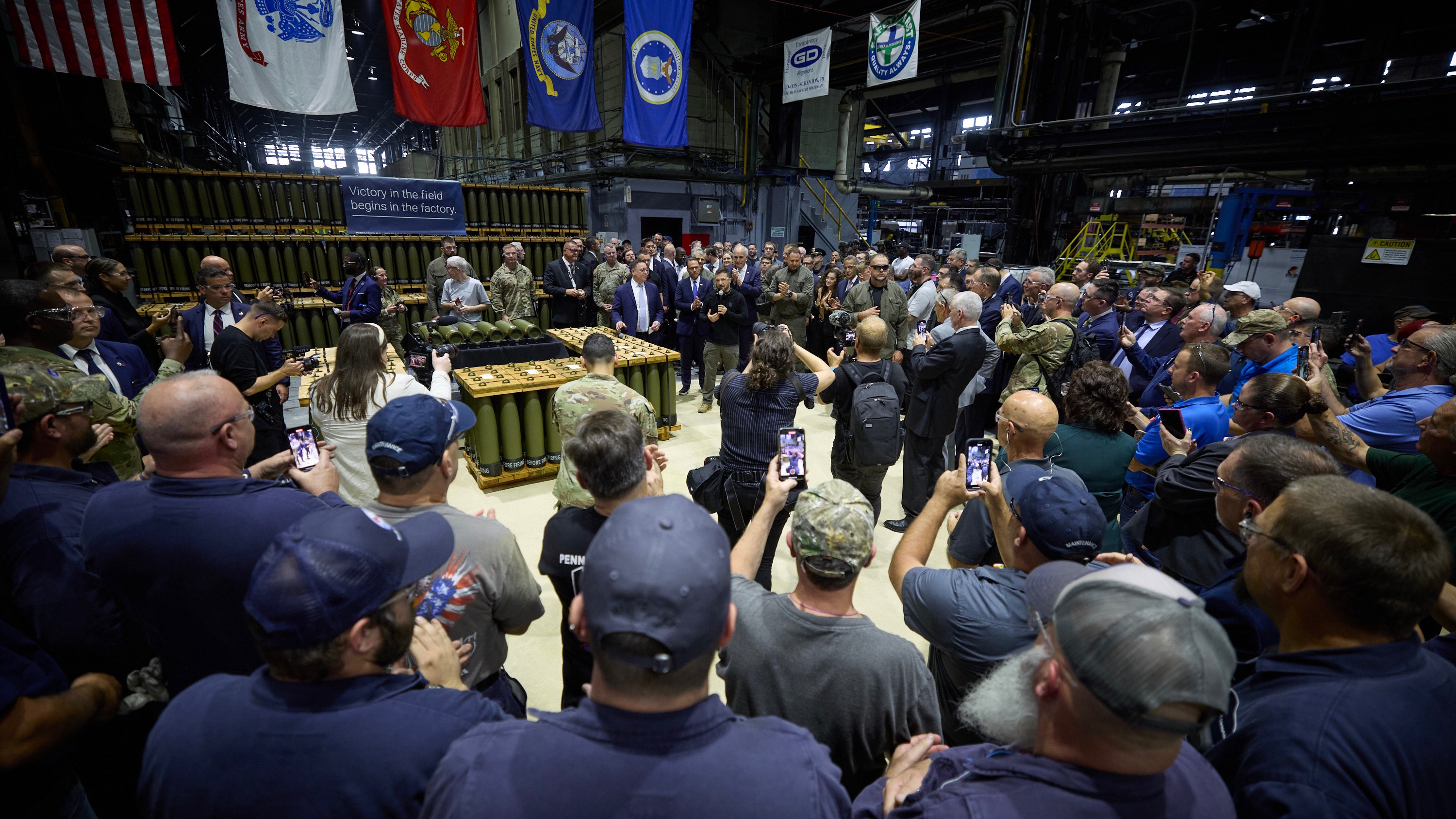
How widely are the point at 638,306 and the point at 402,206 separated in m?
4.26

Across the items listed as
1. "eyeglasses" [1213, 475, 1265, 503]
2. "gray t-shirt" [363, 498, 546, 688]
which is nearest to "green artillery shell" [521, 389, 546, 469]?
"gray t-shirt" [363, 498, 546, 688]

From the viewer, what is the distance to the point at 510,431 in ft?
15.5

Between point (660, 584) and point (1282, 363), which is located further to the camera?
point (1282, 363)

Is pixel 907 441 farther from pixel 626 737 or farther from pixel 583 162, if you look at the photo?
pixel 583 162

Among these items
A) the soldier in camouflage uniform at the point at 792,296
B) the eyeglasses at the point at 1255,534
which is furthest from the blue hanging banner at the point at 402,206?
the eyeglasses at the point at 1255,534

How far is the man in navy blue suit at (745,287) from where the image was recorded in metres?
6.95

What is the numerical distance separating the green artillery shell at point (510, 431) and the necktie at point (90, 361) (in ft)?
7.20

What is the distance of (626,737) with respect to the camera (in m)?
0.85

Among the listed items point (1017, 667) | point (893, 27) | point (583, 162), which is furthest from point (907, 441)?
point (583, 162)

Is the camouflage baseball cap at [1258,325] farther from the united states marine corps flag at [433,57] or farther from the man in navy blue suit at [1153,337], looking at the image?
the united states marine corps flag at [433,57]

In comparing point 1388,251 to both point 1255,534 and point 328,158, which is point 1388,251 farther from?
point 328,158

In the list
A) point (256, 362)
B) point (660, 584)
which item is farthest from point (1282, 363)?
point (256, 362)

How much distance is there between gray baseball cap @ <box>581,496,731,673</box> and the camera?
86 cm

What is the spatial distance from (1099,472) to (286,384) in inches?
197
